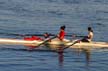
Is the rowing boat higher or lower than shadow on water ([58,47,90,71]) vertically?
higher

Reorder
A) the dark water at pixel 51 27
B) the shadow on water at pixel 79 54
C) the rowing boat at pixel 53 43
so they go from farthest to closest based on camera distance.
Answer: the rowing boat at pixel 53 43 → the shadow on water at pixel 79 54 → the dark water at pixel 51 27

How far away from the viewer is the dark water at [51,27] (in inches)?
1313

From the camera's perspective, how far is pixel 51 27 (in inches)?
2099

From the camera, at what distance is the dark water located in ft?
109

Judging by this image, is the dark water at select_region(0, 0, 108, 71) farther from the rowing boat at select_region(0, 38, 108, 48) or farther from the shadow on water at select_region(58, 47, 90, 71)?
the rowing boat at select_region(0, 38, 108, 48)

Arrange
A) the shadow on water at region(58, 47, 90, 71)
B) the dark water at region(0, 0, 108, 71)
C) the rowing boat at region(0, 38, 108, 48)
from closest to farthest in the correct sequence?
the dark water at region(0, 0, 108, 71)
the shadow on water at region(58, 47, 90, 71)
the rowing boat at region(0, 38, 108, 48)

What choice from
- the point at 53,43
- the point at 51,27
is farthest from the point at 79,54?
the point at 51,27

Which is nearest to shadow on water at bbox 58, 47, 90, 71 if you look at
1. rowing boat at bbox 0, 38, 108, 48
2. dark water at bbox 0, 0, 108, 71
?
dark water at bbox 0, 0, 108, 71

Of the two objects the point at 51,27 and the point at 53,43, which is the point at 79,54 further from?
the point at 51,27

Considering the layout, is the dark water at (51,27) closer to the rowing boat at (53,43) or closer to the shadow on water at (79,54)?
the shadow on water at (79,54)

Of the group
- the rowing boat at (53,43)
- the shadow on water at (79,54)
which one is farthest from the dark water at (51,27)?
the rowing boat at (53,43)

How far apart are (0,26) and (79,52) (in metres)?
16.5

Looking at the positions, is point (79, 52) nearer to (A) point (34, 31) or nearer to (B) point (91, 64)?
(B) point (91, 64)

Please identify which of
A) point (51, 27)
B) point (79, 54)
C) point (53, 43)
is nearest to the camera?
point (79, 54)
